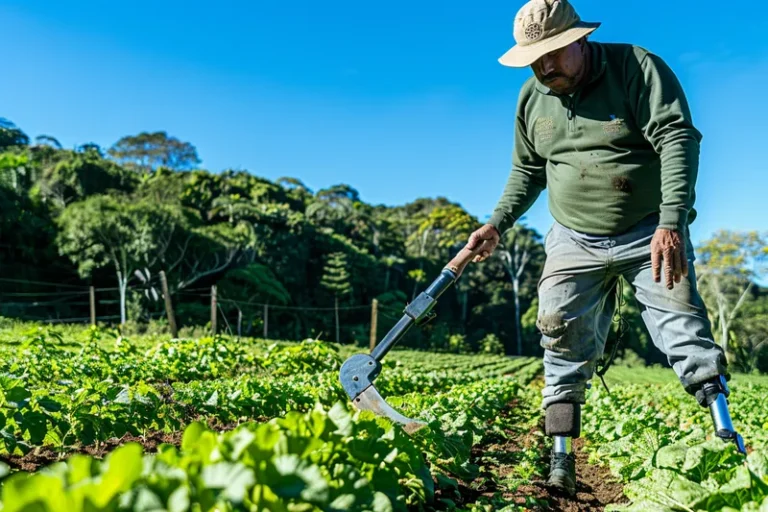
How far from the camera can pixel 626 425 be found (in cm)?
307

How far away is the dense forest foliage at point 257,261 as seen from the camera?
980 inches

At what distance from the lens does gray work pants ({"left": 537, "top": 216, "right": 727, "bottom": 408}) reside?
2408mm

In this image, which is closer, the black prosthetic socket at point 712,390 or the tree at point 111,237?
the black prosthetic socket at point 712,390

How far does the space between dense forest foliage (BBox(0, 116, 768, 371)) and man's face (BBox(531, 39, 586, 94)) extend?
11.3 m

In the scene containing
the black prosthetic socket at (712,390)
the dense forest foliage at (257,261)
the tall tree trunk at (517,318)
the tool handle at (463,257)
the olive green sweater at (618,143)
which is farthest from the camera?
the tall tree trunk at (517,318)

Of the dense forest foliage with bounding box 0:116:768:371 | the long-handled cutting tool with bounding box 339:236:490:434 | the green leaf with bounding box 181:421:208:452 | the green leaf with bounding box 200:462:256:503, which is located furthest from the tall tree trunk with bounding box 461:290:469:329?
the green leaf with bounding box 200:462:256:503

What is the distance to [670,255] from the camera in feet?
7.70

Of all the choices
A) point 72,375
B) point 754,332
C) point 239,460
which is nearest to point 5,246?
point 72,375

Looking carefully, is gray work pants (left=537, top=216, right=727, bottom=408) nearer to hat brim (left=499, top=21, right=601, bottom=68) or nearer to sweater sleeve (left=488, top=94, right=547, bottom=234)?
sweater sleeve (left=488, top=94, right=547, bottom=234)

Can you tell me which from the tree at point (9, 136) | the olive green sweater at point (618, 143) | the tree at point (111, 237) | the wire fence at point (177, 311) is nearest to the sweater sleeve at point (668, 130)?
the olive green sweater at point (618, 143)

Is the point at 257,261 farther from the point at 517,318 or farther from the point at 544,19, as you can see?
the point at 544,19

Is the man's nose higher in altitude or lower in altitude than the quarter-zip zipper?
higher

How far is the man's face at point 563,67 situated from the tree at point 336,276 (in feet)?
103

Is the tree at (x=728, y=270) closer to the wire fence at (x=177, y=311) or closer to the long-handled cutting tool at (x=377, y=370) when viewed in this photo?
the wire fence at (x=177, y=311)
